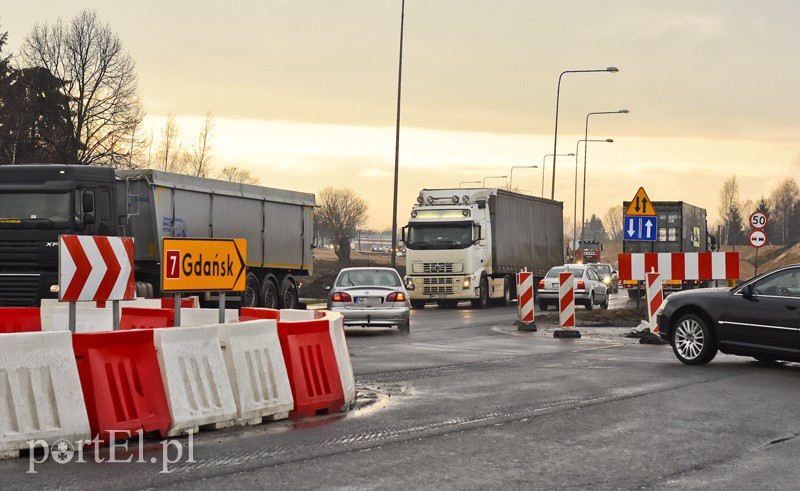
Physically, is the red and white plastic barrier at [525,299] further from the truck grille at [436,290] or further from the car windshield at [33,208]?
the truck grille at [436,290]

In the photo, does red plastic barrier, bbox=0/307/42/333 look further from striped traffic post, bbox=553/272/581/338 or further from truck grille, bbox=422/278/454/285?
truck grille, bbox=422/278/454/285

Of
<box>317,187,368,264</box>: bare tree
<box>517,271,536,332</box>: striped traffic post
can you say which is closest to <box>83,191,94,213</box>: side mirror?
<box>517,271,536,332</box>: striped traffic post

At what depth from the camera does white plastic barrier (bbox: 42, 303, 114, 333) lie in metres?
14.2

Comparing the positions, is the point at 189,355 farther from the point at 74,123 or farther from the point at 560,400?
the point at 74,123

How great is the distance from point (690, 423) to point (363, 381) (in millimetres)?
4606

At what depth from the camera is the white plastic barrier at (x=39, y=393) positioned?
8.05 meters

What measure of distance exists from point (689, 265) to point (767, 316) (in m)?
7.18

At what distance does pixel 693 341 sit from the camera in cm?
1590

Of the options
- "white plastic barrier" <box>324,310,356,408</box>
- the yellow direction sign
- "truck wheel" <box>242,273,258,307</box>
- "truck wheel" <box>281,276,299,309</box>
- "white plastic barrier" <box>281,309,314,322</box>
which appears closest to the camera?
the yellow direction sign

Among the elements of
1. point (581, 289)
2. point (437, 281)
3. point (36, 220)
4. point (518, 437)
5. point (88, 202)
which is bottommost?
point (518, 437)

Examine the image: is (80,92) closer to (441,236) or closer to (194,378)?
(441,236)

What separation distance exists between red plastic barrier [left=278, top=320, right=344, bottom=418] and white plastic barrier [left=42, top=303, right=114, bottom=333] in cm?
436

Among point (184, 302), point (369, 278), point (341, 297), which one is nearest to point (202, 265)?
point (184, 302)

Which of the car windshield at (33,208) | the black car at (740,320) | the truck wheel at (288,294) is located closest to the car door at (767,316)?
the black car at (740,320)
